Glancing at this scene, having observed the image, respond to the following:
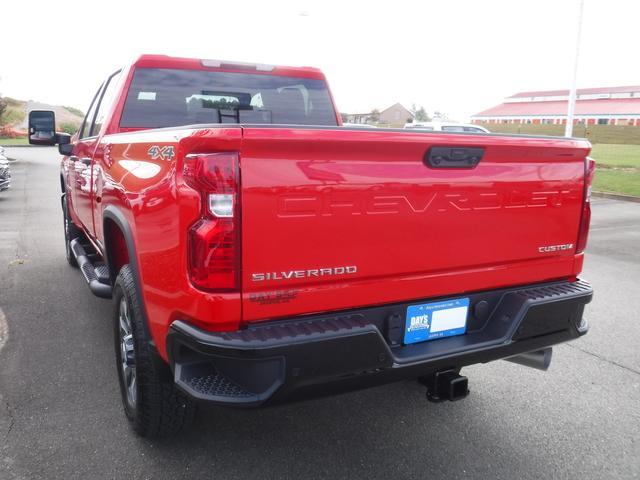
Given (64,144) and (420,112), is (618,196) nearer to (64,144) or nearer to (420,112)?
(64,144)

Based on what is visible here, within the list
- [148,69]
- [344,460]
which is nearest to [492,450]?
[344,460]

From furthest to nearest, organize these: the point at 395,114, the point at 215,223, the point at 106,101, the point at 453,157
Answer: the point at 395,114 < the point at 106,101 < the point at 453,157 < the point at 215,223

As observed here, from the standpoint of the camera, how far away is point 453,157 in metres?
2.38

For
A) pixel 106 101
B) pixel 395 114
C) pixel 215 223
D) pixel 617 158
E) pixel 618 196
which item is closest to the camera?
pixel 215 223

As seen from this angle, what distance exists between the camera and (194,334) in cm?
210

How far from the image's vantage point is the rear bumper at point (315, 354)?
2068 mm

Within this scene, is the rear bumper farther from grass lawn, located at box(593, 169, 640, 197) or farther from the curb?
grass lawn, located at box(593, 169, 640, 197)

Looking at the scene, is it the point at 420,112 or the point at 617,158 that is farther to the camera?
the point at 420,112

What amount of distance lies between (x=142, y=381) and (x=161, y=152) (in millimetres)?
1122

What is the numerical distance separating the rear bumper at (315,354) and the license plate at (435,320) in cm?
3

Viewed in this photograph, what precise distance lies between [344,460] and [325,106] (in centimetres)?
284

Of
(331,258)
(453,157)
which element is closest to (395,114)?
(453,157)

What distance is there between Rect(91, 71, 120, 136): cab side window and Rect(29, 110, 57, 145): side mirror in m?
0.59

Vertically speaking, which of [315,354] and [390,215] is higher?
[390,215]
